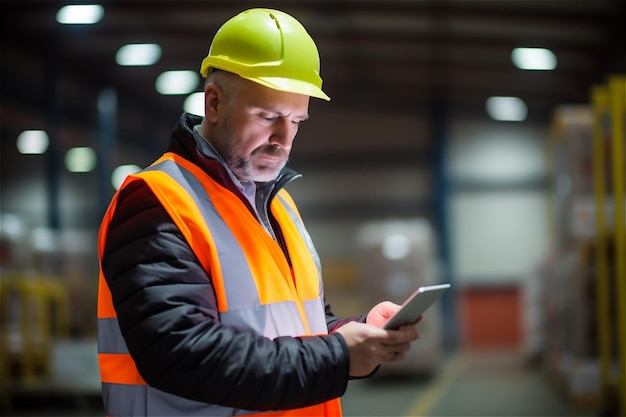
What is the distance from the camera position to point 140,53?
396 inches

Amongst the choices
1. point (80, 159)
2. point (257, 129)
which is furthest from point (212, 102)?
point (80, 159)

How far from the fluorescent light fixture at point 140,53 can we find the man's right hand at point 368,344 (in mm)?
8612

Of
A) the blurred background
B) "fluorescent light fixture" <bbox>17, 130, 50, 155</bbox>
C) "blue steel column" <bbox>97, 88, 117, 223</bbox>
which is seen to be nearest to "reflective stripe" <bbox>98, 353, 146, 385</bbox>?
the blurred background

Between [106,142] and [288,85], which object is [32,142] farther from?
[288,85]

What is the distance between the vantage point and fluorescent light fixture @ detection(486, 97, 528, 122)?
18.9 m

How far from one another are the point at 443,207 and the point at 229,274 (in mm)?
17764

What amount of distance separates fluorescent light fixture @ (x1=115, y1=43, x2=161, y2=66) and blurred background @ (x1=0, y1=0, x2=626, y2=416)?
0.02 m

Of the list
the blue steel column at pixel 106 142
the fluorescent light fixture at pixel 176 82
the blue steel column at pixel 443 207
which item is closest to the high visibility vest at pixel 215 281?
the fluorescent light fixture at pixel 176 82

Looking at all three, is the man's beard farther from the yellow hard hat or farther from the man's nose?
the yellow hard hat

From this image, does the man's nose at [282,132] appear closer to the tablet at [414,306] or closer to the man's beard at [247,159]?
the man's beard at [247,159]

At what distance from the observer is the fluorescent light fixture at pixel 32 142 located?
11.5m

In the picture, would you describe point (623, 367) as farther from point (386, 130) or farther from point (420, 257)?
point (386, 130)

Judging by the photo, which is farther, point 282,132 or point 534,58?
point 534,58

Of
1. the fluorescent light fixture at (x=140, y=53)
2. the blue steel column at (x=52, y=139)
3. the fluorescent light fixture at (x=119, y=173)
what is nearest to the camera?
the fluorescent light fixture at (x=140, y=53)
